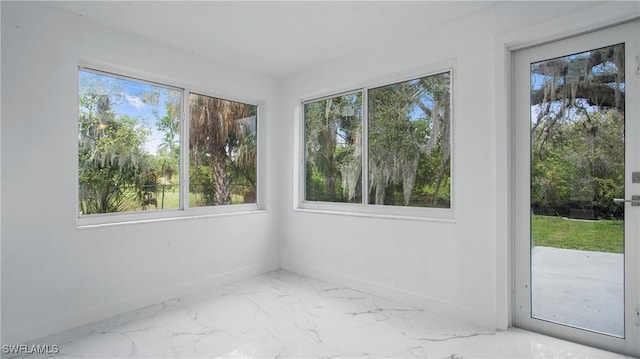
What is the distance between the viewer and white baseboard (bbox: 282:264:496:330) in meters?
2.58

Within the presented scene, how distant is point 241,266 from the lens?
3.80 m

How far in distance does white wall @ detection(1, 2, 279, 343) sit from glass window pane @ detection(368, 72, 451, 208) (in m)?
2.10

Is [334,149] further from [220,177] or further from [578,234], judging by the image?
[578,234]

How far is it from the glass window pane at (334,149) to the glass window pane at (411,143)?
0.20m


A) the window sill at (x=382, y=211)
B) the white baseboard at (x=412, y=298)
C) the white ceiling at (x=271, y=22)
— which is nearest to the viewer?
the white ceiling at (x=271, y=22)

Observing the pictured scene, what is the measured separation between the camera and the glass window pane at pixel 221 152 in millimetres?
3555

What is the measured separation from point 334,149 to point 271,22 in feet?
5.21

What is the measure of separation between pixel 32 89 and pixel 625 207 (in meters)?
4.20

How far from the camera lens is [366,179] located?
3525mm

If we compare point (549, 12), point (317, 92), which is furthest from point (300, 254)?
point (549, 12)

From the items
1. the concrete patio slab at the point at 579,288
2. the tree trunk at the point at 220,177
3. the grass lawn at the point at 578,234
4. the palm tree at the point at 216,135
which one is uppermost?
the palm tree at the point at 216,135

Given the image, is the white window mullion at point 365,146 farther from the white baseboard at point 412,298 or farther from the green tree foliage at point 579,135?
the green tree foliage at point 579,135

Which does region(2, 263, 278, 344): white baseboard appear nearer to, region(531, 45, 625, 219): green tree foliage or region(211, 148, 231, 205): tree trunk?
region(211, 148, 231, 205): tree trunk
